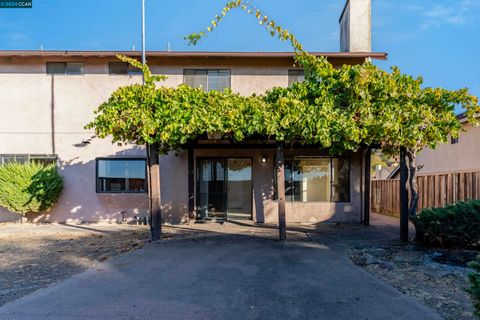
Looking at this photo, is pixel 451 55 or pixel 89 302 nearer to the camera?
pixel 89 302

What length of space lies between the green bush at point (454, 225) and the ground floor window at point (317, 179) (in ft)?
14.3

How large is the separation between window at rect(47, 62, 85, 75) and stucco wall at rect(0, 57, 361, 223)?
155 millimetres

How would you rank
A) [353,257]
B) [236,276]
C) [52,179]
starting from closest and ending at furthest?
[236,276] → [353,257] → [52,179]

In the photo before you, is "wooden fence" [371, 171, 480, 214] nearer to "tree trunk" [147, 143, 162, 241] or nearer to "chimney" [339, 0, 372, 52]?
"chimney" [339, 0, 372, 52]

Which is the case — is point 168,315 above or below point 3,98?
below

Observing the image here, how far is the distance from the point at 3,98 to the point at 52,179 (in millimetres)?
3531

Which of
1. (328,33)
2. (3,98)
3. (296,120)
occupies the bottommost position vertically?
(296,120)

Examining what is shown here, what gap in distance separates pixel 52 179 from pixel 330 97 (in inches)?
364

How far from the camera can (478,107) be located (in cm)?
750

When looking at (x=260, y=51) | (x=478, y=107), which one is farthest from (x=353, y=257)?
(x=260, y=51)

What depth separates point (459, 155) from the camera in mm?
15398

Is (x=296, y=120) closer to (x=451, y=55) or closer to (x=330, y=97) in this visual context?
(x=330, y=97)

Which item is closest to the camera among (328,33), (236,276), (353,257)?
(236,276)

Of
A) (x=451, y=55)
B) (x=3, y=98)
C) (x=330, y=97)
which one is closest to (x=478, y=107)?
(x=330, y=97)
